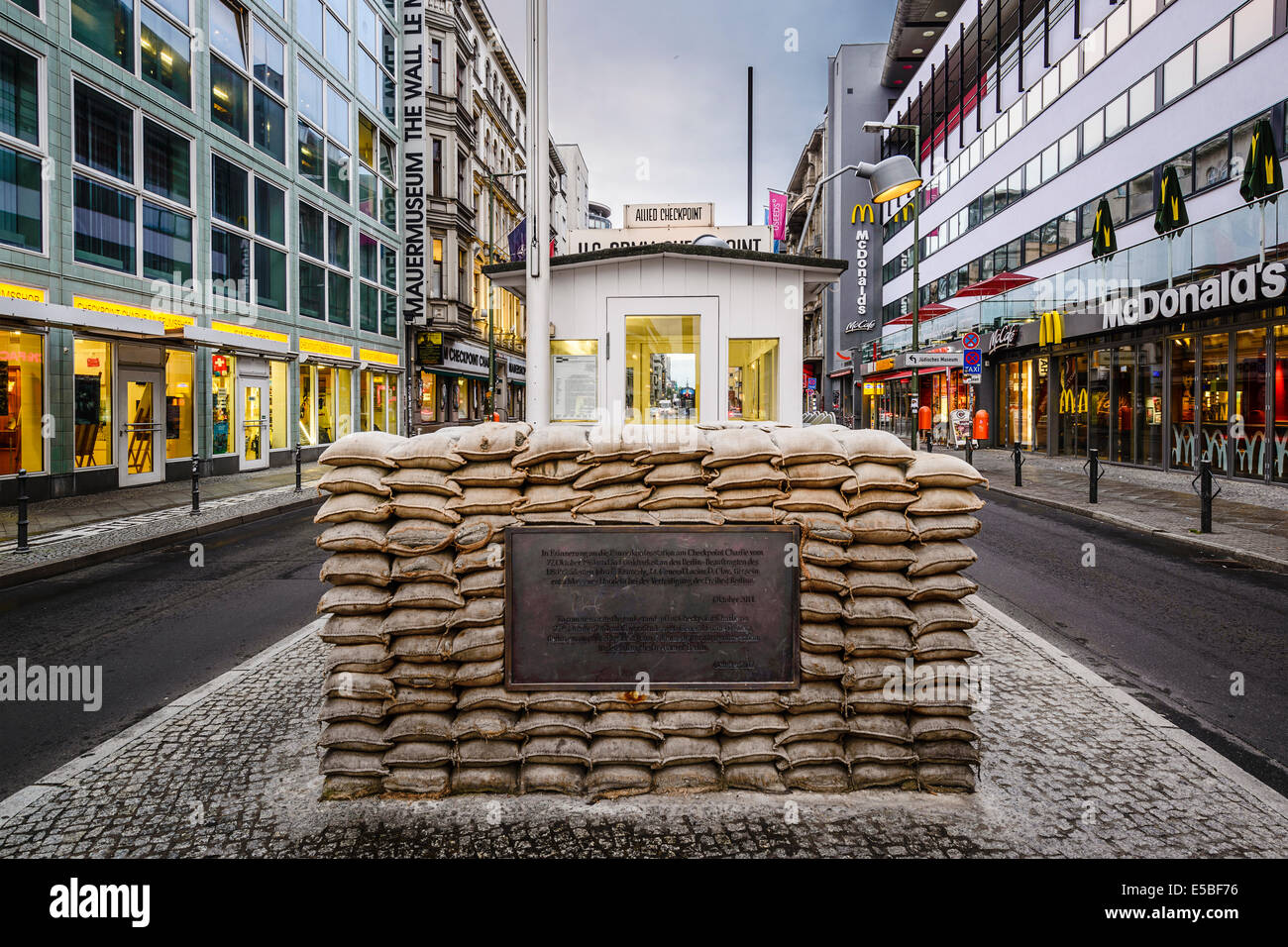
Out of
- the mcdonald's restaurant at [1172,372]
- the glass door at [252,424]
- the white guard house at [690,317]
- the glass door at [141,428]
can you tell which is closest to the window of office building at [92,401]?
the glass door at [141,428]

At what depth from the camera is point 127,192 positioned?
54.2 ft

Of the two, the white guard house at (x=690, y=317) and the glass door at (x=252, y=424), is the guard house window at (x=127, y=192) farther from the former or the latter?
the white guard house at (x=690, y=317)

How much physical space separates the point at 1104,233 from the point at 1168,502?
471 inches

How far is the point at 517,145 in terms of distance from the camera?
57500 mm

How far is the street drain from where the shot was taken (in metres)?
8.77

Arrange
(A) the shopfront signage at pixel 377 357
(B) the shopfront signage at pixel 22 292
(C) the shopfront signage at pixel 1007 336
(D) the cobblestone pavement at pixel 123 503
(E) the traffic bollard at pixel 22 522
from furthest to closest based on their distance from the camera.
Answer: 1. (A) the shopfront signage at pixel 377 357
2. (C) the shopfront signage at pixel 1007 336
3. (B) the shopfront signage at pixel 22 292
4. (D) the cobblestone pavement at pixel 123 503
5. (E) the traffic bollard at pixel 22 522

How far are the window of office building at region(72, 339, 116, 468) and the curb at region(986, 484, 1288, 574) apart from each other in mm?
20076

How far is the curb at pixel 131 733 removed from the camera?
326cm

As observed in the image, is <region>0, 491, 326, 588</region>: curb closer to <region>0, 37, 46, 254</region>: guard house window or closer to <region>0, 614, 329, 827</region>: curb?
<region>0, 614, 329, 827</region>: curb

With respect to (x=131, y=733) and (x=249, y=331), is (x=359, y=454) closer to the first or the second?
(x=131, y=733)

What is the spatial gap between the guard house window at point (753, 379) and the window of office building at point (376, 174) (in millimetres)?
25657

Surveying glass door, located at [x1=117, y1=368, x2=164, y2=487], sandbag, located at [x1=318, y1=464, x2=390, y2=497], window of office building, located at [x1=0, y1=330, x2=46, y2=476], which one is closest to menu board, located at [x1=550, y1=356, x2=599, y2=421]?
sandbag, located at [x1=318, y1=464, x2=390, y2=497]

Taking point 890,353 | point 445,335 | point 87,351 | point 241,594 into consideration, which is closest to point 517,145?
point 445,335

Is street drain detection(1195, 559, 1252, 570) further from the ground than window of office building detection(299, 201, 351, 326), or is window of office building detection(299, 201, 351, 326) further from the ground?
window of office building detection(299, 201, 351, 326)
